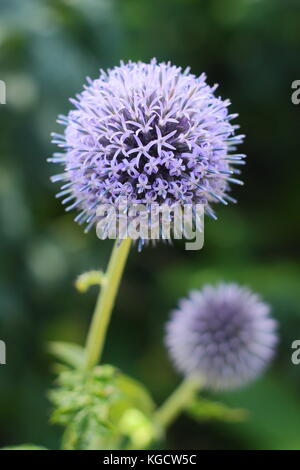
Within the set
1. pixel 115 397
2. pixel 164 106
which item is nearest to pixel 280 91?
pixel 164 106

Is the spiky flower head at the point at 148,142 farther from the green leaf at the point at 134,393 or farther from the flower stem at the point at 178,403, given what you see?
the flower stem at the point at 178,403

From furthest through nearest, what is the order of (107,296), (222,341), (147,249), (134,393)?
(147,249)
(222,341)
(134,393)
(107,296)

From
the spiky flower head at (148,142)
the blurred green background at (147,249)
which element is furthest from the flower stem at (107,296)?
the blurred green background at (147,249)

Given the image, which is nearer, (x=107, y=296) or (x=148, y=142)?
(x=148, y=142)

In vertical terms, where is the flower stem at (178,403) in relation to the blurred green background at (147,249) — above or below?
below

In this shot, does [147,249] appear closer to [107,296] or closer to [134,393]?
[134,393]

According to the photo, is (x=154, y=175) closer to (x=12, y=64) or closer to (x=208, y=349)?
(x=208, y=349)

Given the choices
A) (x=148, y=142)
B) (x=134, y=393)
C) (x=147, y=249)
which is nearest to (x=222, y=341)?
(x=134, y=393)
